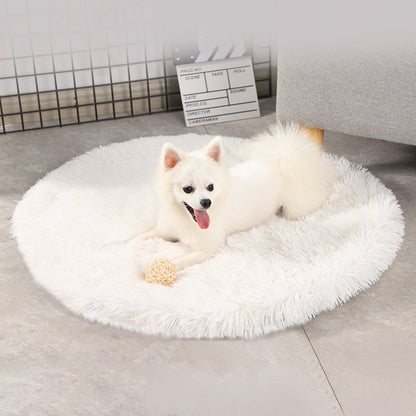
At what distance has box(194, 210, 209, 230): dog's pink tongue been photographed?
1.35 m

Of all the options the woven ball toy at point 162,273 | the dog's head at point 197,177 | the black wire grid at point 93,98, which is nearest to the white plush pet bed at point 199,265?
the woven ball toy at point 162,273

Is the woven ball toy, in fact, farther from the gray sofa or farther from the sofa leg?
the sofa leg

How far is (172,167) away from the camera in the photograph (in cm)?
135

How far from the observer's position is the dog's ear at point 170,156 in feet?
4.33

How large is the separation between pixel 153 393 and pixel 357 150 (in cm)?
129

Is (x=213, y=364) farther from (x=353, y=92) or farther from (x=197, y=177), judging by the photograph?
(x=353, y=92)

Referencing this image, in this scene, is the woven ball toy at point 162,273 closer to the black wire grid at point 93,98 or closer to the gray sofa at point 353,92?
the gray sofa at point 353,92

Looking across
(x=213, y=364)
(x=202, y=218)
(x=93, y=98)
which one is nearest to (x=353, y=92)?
(x=202, y=218)

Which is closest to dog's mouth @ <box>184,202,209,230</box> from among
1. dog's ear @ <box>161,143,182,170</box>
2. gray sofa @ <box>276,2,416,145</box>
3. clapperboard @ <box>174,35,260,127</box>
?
dog's ear @ <box>161,143,182,170</box>

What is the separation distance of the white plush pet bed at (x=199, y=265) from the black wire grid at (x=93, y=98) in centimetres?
48

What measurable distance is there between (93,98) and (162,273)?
123 cm

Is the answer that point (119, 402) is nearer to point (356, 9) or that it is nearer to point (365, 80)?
point (356, 9)

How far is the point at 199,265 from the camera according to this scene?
1.36 meters

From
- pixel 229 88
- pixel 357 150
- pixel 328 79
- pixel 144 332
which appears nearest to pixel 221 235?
pixel 144 332
